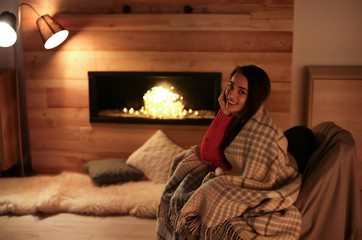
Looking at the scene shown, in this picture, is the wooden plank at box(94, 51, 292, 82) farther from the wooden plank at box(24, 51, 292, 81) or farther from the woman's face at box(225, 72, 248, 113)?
the woman's face at box(225, 72, 248, 113)

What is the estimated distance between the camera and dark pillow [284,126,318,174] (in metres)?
1.90

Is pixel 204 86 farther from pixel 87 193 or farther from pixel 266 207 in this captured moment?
pixel 266 207

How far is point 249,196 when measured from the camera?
1.67 meters

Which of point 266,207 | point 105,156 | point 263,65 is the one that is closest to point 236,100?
point 266,207

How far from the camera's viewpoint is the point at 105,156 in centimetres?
338

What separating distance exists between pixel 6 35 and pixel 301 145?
6.65ft

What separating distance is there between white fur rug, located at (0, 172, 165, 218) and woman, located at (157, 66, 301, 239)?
A: 83cm

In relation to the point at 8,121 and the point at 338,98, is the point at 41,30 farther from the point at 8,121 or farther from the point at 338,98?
the point at 338,98

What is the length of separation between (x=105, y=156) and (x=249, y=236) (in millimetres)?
1952

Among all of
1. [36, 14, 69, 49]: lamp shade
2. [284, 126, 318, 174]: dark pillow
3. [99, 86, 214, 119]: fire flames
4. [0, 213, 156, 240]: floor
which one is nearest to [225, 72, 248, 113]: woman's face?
[284, 126, 318, 174]: dark pillow

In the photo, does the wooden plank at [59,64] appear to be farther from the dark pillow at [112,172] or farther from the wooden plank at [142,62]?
the dark pillow at [112,172]

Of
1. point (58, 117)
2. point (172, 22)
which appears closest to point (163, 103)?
point (172, 22)

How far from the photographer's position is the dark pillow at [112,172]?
3.09m

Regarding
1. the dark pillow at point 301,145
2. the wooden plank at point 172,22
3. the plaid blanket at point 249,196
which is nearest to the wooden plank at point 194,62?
the wooden plank at point 172,22
